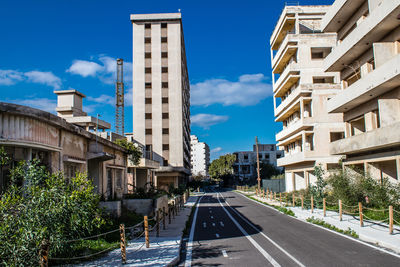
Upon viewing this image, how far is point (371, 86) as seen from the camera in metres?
20.4

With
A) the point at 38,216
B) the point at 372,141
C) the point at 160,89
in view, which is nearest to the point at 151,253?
the point at 38,216

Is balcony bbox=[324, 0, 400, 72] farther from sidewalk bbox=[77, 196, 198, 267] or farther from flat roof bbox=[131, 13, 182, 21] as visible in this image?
flat roof bbox=[131, 13, 182, 21]

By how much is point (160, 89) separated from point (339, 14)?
3614cm

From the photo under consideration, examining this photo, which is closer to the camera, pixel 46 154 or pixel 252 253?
pixel 252 253

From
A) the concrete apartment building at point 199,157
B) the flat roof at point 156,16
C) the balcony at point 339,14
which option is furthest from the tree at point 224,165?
the balcony at point 339,14

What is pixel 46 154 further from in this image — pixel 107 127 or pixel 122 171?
pixel 107 127

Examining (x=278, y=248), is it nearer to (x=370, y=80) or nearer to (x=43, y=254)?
(x=43, y=254)

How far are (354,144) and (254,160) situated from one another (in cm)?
7877

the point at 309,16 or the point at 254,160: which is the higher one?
the point at 309,16

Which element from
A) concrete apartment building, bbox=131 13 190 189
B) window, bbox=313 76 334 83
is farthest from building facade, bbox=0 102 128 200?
concrete apartment building, bbox=131 13 190 189

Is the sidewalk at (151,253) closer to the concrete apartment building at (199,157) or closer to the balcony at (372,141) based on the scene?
the balcony at (372,141)

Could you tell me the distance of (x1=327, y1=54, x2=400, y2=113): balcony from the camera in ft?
60.3

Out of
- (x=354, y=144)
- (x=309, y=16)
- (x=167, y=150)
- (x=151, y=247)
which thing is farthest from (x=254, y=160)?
(x=151, y=247)

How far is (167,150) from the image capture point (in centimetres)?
5672
